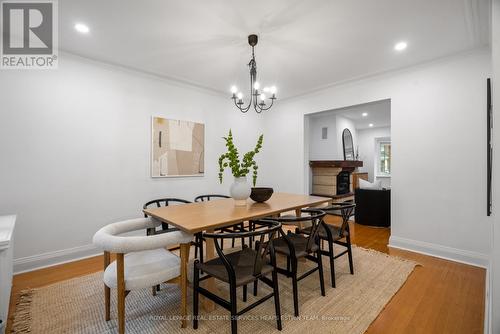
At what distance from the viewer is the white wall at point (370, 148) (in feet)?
27.5

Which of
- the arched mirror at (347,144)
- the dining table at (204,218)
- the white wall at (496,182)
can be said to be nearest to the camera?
the white wall at (496,182)

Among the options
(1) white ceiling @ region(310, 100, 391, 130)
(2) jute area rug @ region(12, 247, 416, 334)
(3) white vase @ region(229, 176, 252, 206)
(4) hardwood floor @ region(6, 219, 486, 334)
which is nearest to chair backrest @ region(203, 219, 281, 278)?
(2) jute area rug @ region(12, 247, 416, 334)

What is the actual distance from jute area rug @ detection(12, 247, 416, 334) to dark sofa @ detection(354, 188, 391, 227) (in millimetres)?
1933

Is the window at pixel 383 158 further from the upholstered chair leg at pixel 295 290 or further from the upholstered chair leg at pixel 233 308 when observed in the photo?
the upholstered chair leg at pixel 233 308

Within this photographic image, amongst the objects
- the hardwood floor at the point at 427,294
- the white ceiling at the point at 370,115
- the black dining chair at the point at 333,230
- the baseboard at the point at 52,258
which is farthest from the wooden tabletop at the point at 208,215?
the white ceiling at the point at 370,115

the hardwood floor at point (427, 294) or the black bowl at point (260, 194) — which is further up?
the black bowl at point (260, 194)

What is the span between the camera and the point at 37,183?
2.61 metres

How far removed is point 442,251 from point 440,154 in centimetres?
123

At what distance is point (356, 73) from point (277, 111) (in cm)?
184

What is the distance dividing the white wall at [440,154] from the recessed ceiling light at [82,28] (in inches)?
144

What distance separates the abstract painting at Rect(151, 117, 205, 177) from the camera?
3.49 metres

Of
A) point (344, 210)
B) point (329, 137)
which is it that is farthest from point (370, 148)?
point (344, 210)

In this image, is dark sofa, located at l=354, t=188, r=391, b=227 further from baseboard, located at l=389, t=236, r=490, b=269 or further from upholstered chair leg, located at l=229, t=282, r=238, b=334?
upholstered chair leg, located at l=229, t=282, r=238, b=334

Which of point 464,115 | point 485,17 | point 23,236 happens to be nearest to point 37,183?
point 23,236
